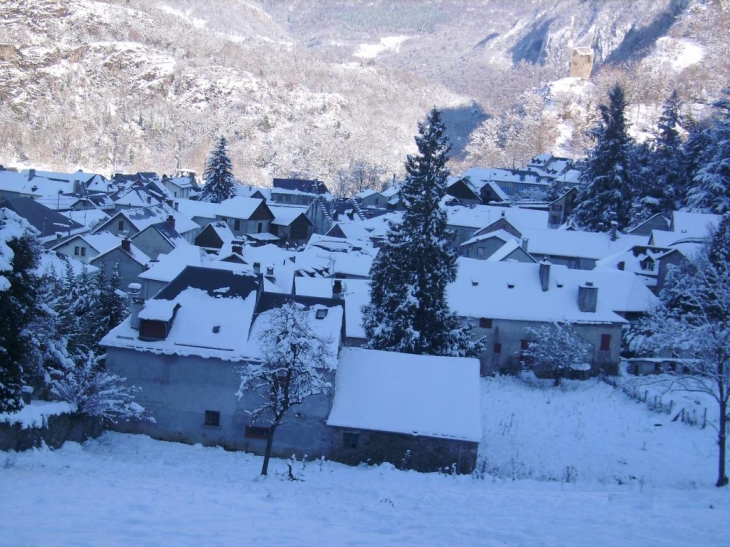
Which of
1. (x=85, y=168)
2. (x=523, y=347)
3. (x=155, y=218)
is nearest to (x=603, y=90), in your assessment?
(x=85, y=168)

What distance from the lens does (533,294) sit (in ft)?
117

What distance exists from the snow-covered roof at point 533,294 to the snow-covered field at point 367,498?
10.9m

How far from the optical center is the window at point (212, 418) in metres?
21.8

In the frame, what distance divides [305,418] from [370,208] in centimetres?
7023

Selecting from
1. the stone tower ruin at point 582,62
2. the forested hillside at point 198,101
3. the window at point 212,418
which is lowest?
the window at point 212,418

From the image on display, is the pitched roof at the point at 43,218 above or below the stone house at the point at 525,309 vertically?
above

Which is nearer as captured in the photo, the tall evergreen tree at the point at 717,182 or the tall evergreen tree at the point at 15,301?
the tall evergreen tree at the point at 15,301

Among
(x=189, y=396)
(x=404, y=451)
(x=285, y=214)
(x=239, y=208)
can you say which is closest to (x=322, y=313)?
(x=189, y=396)

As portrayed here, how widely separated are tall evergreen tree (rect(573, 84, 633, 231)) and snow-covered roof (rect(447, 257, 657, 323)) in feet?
82.8

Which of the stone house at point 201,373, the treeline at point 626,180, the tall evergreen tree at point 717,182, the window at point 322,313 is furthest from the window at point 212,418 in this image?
the treeline at point 626,180

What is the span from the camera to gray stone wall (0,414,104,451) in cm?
1660

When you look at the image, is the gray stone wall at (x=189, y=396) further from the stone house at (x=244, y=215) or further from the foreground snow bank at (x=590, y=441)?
the stone house at (x=244, y=215)

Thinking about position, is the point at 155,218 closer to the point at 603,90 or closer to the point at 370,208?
the point at 370,208

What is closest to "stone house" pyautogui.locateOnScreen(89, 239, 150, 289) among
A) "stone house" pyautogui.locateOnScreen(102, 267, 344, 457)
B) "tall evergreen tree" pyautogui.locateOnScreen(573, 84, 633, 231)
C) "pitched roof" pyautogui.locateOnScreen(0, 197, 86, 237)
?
"pitched roof" pyautogui.locateOnScreen(0, 197, 86, 237)
